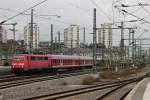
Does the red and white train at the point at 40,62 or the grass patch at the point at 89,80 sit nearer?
the grass patch at the point at 89,80

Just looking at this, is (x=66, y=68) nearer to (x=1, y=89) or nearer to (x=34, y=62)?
(x=34, y=62)

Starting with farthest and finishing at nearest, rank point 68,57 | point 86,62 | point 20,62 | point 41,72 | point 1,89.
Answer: point 86,62, point 68,57, point 41,72, point 20,62, point 1,89

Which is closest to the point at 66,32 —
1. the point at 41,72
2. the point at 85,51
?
the point at 85,51

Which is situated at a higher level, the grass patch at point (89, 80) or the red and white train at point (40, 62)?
the red and white train at point (40, 62)

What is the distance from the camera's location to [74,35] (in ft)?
422

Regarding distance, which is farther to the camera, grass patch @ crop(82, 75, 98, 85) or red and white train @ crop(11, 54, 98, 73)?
red and white train @ crop(11, 54, 98, 73)

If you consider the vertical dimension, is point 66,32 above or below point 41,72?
above

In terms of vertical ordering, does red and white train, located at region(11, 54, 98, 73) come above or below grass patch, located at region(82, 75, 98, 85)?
above

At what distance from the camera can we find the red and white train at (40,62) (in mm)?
52184

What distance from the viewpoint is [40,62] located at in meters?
56.6

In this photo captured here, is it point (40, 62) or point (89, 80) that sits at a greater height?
point (40, 62)

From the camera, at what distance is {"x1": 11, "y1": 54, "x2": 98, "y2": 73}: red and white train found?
2055 inches

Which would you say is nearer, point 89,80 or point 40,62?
point 89,80

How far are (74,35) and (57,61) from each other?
6462cm
